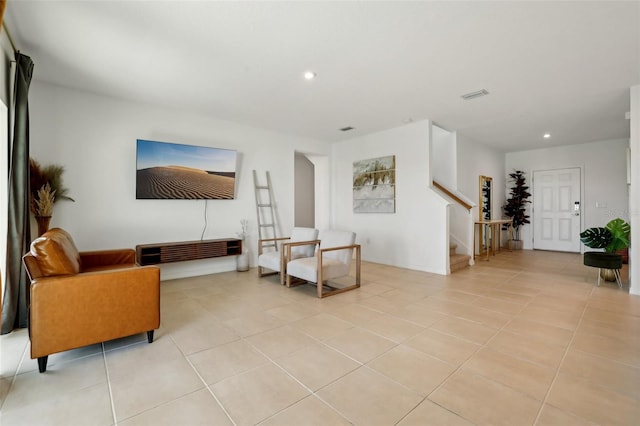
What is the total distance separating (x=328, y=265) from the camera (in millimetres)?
3818

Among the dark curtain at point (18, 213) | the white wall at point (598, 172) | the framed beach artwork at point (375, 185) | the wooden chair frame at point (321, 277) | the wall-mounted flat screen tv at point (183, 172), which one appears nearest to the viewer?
the dark curtain at point (18, 213)

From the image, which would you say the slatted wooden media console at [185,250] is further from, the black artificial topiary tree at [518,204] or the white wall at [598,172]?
the white wall at [598,172]

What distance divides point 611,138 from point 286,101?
7.55m

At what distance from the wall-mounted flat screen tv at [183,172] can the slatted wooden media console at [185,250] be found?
781 millimetres

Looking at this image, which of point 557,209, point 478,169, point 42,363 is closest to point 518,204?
point 557,209

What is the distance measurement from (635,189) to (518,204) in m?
4.33

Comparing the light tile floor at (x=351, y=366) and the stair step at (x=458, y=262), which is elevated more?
the stair step at (x=458, y=262)

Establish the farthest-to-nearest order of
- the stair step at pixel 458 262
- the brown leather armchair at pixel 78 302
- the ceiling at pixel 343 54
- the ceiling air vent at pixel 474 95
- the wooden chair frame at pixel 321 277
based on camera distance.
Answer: the stair step at pixel 458 262
the ceiling air vent at pixel 474 95
the wooden chair frame at pixel 321 277
the ceiling at pixel 343 54
the brown leather armchair at pixel 78 302

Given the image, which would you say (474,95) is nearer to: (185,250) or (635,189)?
(635,189)

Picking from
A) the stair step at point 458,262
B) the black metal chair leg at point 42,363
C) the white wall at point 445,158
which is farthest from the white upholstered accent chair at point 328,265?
the white wall at point 445,158

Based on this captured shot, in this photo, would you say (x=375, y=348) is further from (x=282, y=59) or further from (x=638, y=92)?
(x=638, y=92)

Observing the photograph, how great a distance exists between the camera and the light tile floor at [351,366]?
1.61 metres

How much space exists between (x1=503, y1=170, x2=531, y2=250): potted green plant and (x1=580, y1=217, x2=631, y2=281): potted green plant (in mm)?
3637

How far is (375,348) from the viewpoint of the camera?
236 cm
